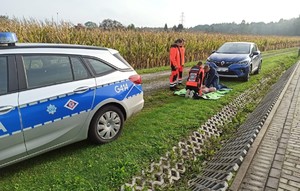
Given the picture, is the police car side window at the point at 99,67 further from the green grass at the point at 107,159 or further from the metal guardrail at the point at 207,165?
the metal guardrail at the point at 207,165

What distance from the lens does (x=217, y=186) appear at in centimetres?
330

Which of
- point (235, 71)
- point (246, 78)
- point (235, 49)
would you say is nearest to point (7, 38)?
point (235, 71)

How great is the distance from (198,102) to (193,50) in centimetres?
1234

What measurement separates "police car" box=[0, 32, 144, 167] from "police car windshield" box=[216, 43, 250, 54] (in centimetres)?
804

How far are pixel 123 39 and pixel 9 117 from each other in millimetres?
11237

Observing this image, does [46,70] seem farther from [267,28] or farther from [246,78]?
[267,28]

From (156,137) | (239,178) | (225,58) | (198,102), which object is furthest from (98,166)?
(225,58)

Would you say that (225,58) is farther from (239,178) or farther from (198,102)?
(239,178)

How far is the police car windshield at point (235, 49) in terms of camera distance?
37.4 feet

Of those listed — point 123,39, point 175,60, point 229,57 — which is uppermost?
point 123,39

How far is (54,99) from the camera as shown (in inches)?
138

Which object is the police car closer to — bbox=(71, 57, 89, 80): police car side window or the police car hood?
bbox=(71, 57, 89, 80): police car side window

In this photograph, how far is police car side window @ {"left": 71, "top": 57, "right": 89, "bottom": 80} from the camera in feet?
12.9

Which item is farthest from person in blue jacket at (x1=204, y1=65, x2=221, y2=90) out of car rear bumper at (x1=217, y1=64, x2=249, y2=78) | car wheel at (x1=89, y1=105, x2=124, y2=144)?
car wheel at (x1=89, y1=105, x2=124, y2=144)
